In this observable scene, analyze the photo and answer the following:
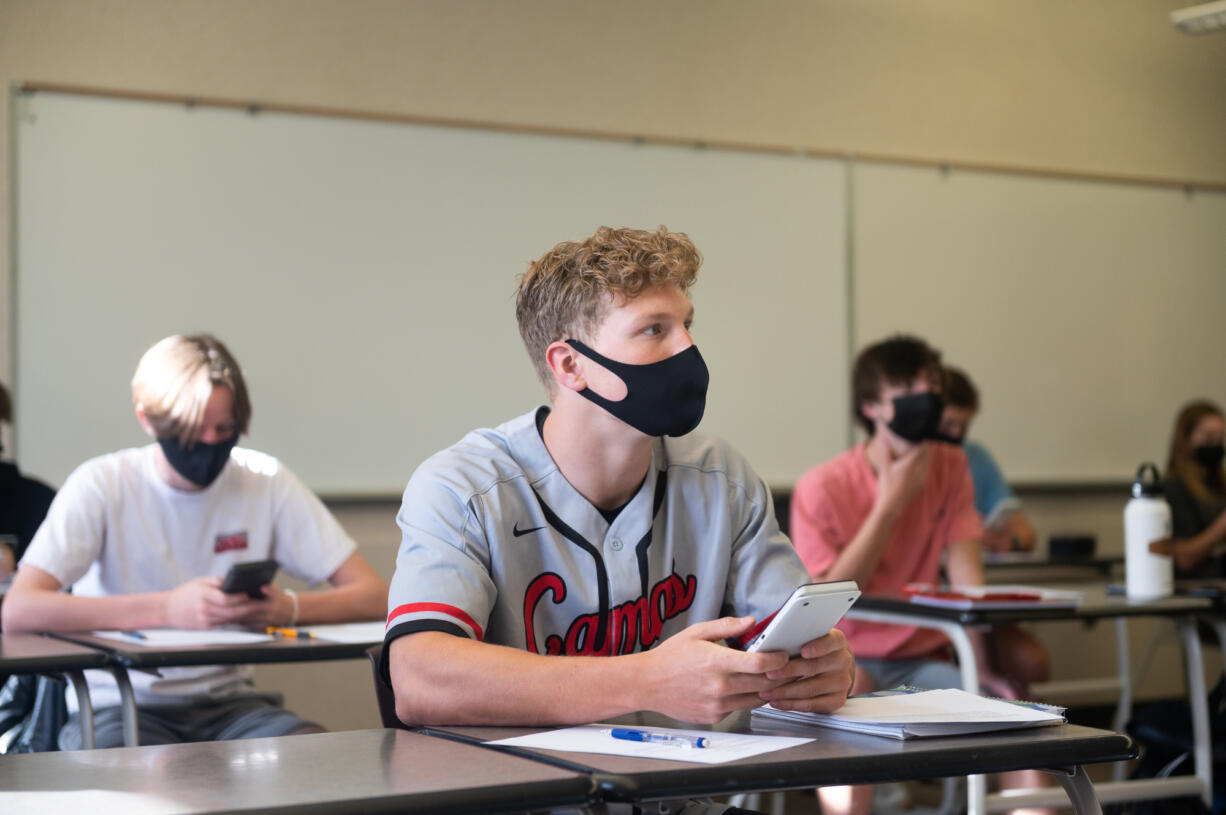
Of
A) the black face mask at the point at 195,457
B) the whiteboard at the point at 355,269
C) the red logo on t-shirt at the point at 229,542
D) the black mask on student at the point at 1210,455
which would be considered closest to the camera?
the black face mask at the point at 195,457

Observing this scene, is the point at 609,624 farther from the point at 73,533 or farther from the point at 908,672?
the point at 908,672

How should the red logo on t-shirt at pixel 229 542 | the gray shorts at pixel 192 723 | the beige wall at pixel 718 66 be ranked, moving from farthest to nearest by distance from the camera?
the beige wall at pixel 718 66
the red logo on t-shirt at pixel 229 542
the gray shorts at pixel 192 723

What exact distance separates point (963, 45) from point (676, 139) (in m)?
1.47

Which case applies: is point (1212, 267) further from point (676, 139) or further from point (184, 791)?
point (184, 791)

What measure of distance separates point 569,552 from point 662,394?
24cm

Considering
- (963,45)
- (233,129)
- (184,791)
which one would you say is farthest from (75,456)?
(963,45)

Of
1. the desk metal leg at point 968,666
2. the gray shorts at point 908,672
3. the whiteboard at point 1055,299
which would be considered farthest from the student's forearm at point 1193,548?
the desk metal leg at point 968,666

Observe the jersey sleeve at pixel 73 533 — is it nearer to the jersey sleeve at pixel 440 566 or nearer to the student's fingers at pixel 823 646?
the jersey sleeve at pixel 440 566

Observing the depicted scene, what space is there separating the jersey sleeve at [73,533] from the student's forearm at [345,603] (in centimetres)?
42

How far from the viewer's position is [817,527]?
3.02 metres

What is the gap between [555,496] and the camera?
1.63 m

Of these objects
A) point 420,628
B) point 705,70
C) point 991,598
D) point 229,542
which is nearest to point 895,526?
point 991,598

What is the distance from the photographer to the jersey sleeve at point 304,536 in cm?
273

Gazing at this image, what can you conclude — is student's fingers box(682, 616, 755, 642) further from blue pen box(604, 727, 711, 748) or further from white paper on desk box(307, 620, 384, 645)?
white paper on desk box(307, 620, 384, 645)
